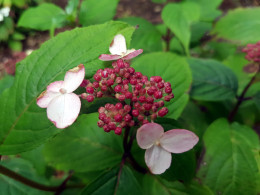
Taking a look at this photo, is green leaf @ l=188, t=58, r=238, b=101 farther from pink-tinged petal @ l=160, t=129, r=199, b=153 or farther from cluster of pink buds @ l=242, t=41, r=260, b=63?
pink-tinged petal @ l=160, t=129, r=199, b=153

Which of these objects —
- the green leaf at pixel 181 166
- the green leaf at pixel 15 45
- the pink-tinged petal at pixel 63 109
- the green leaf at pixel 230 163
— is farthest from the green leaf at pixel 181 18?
the green leaf at pixel 15 45

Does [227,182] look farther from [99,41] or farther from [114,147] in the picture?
[99,41]

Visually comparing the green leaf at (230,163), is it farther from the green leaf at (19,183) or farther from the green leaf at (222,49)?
the green leaf at (222,49)

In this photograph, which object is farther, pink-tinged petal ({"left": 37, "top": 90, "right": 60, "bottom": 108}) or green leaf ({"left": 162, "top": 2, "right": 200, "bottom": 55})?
green leaf ({"left": 162, "top": 2, "right": 200, "bottom": 55})

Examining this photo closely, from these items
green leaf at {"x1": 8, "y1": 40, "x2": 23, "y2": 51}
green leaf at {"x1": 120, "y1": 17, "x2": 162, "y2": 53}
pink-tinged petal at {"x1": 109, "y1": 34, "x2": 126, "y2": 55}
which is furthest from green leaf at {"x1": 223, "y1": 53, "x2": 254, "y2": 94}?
green leaf at {"x1": 8, "y1": 40, "x2": 23, "y2": 51}

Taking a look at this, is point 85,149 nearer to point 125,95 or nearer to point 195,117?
point 125,95

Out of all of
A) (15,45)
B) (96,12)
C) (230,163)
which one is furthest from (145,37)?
(15,45)
